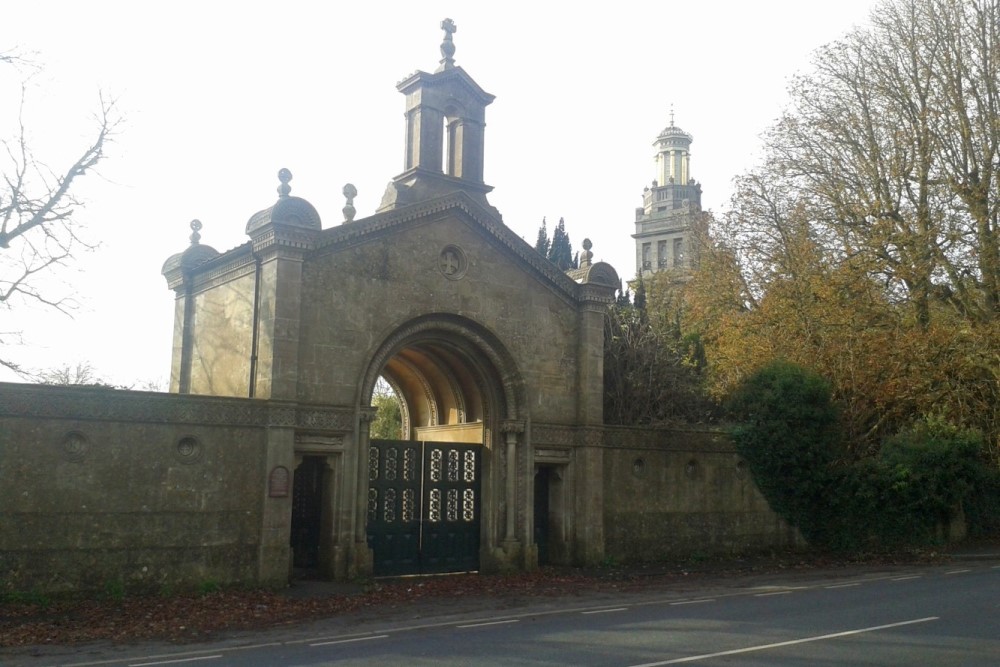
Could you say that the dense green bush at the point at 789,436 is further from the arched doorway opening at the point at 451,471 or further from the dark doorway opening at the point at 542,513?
the arched doorway opening at the point at 451,471

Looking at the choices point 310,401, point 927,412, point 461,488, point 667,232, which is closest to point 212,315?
point 310,401

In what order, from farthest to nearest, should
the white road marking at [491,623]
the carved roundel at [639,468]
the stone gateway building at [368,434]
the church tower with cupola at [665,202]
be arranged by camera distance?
the church tower with cupola at [665,202] → the carved roundel at [639,468] → the stone gateway building at [368,434] → the white road marking at [491,623]

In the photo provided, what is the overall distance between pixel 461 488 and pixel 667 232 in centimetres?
6316

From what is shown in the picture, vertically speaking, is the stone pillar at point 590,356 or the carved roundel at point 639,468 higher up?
the stone pillar at point 590,356

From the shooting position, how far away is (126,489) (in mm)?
15094

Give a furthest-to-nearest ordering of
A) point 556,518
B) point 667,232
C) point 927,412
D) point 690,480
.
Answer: point 667,232 → point 927,412 → point 690,480 → point 556,518

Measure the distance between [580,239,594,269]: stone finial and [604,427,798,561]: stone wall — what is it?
157 inches

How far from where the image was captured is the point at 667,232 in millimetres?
80250

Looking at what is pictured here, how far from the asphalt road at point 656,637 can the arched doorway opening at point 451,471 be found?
14.5 ft

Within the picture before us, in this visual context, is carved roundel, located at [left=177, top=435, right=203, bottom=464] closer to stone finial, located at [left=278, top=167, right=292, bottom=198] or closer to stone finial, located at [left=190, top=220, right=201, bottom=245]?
stone finial, located at [left=278, top=167, right=292, bottom=198]

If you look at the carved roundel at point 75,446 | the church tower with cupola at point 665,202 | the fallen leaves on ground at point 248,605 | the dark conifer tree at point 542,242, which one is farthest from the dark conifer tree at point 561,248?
the carved roundel at point 75,446

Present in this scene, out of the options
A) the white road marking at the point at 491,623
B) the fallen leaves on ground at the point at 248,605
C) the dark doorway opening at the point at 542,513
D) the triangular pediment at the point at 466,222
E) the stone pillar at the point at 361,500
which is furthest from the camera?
the dark doorway opening at the point at 542,513

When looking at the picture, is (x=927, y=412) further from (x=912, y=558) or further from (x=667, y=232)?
(x=667, y=232)

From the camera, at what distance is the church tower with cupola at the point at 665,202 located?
7969 cm
